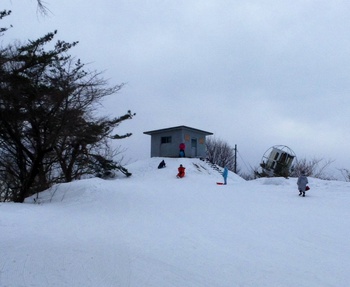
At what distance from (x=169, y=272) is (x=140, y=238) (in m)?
2.43

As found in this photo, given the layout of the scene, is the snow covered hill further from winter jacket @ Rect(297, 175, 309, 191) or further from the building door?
the building door

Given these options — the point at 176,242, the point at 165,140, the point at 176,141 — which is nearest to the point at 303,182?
the point at 176,242

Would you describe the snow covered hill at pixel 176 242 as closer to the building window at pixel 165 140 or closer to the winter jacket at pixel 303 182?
the winter jacket at pixel 303 182

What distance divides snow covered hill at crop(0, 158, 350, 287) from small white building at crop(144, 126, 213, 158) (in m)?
18.1

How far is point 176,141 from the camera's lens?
1300 inches

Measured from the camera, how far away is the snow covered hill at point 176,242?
4.94 meters

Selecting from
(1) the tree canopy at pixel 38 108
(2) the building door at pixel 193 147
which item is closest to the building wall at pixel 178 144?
(2) the building door at pixel 193 147

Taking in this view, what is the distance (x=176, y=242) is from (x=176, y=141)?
85.1ft

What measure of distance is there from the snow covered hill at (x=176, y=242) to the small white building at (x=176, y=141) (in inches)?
712

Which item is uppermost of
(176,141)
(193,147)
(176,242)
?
(176,141)

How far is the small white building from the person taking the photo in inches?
1292

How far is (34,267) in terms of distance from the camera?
5027 millimetres

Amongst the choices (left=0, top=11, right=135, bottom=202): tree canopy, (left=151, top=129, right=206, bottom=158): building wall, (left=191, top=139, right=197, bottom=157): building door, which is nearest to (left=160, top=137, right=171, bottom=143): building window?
(left=151, top=129, right=206, bottom=158): building wall

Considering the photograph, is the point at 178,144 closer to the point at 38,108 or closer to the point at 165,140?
the point at 165,140
